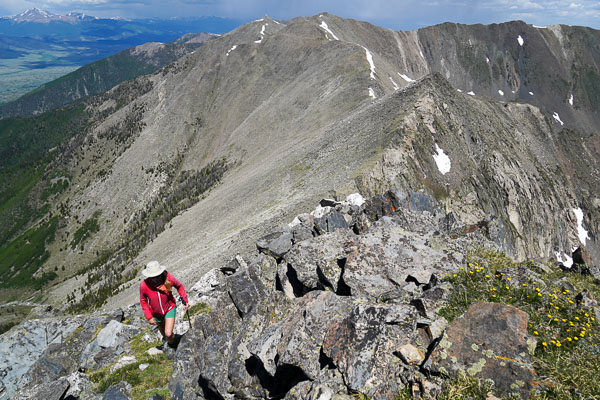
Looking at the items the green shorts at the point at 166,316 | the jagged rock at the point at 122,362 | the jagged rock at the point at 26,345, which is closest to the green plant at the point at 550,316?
the green shorts at the point at 166,316

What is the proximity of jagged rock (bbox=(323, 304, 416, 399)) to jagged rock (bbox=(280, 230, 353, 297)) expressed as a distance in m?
3.20

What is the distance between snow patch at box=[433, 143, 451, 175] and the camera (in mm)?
43125

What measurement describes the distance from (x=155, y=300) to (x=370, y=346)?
8831mm

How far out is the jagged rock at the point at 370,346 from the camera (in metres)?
7.63

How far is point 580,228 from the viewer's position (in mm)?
71625

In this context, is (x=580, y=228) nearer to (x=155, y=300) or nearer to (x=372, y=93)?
(x=372, y=93)

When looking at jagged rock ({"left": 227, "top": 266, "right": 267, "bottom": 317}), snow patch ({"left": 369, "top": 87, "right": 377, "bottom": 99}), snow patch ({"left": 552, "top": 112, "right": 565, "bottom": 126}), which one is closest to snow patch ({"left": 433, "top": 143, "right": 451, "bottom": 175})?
snow patch ({"left": 369, "top": 87, "right": 377, "bottom": 99})

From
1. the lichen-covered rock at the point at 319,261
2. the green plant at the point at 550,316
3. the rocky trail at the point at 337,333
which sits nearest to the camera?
the green plant at the point at 550,316

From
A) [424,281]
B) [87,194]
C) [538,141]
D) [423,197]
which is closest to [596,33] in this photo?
[538,141]

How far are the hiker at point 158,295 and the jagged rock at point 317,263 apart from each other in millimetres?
4496

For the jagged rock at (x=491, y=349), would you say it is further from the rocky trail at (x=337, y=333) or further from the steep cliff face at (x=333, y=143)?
the steep cliff face at (x=333, y=143)

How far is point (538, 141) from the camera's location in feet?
281

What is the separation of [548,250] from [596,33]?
739ft

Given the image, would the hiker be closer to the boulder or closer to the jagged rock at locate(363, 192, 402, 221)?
the boulder
